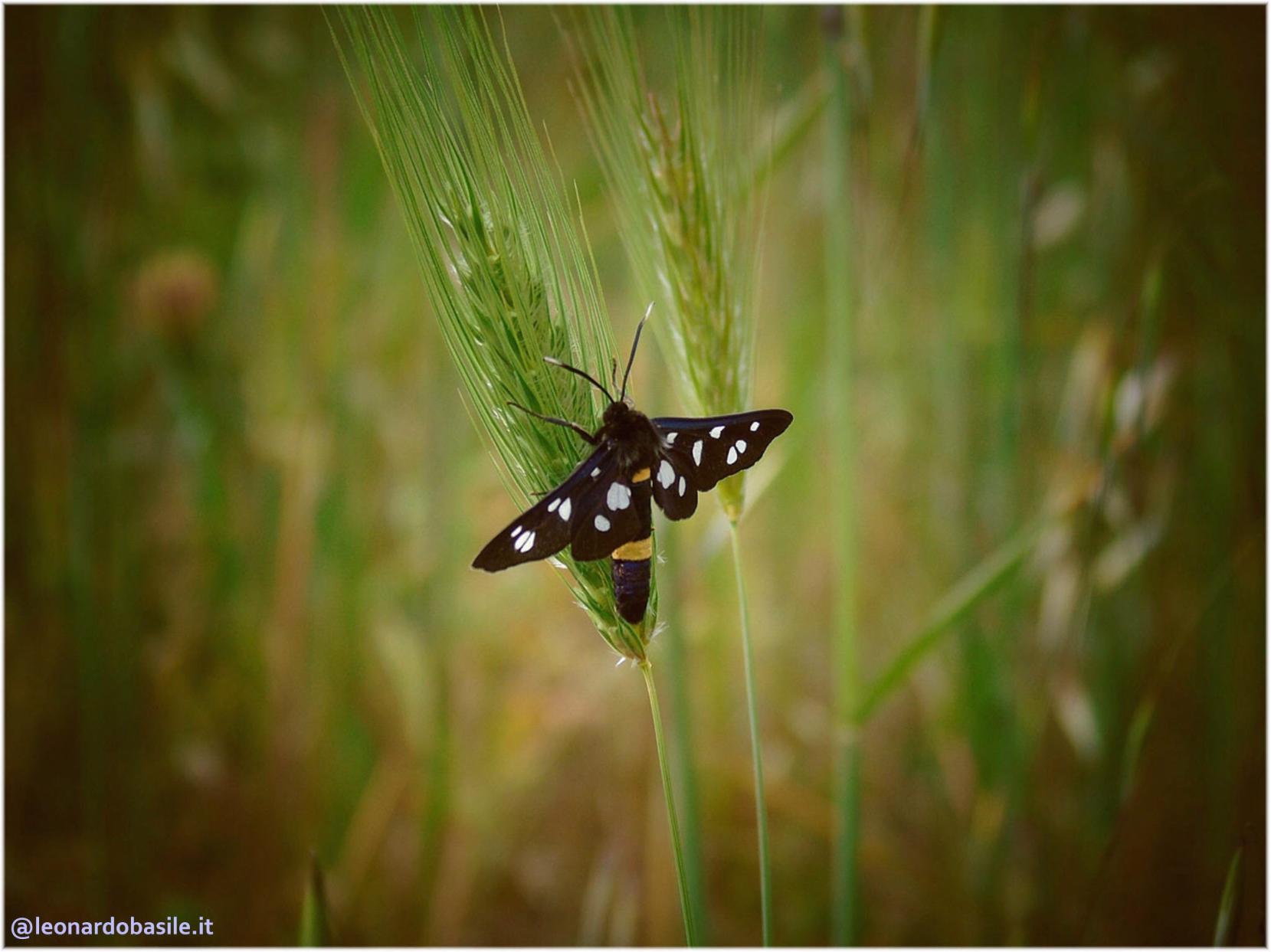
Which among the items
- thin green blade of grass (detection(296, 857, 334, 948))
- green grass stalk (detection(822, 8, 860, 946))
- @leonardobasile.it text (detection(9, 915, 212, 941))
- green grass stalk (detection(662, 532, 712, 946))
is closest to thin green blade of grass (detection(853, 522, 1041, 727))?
green grass stalk (detection(822, 8, 860, 946))

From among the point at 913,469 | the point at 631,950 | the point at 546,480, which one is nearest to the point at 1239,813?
the point at 913,469

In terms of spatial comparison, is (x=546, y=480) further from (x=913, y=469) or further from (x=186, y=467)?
(x=186, y=467)

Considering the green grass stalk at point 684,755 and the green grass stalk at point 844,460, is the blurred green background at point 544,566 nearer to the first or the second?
the green grass stalk at point 844,460

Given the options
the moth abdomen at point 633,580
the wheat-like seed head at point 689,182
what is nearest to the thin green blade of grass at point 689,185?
the wheat-like seed head at point 689,182

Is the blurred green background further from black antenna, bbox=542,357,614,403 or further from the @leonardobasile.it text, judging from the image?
black antenna, bbox=542,357,614,403

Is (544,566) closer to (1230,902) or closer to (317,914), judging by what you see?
(317,914)

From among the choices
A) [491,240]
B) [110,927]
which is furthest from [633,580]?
[110,927]

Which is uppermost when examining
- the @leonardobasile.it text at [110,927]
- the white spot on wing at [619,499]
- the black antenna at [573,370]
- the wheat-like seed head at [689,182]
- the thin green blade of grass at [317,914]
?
the wheat-like seed head at [689,182]

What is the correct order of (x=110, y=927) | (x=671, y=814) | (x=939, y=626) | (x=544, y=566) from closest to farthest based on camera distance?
(x=671, y=814)
(x=939, y=626)
(x=110, y=927)
(x=544, y=566)
